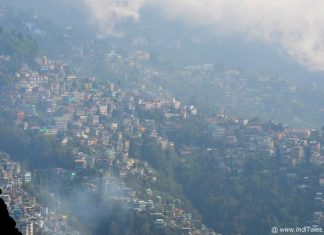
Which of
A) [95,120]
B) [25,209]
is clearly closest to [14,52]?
[95,120]

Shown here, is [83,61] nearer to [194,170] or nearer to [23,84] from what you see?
[23,84]

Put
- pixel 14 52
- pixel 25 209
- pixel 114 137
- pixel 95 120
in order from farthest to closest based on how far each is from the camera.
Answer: pixel 14 52, pixel 95 120, pixel 114 137, pixel 25 209

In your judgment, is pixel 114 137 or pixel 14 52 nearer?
pixel 114 137

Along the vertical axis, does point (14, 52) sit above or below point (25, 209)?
above

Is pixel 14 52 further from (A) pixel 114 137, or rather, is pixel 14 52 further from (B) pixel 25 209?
(B) pixel 25 209

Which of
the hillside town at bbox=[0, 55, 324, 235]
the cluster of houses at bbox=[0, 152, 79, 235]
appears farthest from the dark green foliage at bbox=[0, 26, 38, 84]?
the cluster of houses at bbox=[0, 152, 79, 235]

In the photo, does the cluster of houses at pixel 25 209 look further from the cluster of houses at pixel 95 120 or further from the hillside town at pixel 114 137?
the cluster of houses at pixel 95 120

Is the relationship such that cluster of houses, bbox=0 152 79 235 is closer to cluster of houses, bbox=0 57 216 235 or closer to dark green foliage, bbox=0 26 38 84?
cluster of houses, bbox=0 57 216 235

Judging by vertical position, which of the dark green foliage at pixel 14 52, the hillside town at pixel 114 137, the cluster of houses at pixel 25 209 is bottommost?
the cluster of houses at pixel 25 209

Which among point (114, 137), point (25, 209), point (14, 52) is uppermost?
point (14, 52)

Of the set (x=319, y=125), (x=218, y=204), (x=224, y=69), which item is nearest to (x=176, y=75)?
(x=224, y=69)

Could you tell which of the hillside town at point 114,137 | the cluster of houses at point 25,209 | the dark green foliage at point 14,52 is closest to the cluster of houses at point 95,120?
the hillside town at point 114,137
